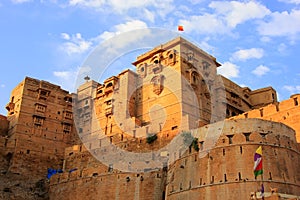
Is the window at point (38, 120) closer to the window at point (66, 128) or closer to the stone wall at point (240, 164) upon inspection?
the window at point (66, 128)

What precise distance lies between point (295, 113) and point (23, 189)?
2614 cm

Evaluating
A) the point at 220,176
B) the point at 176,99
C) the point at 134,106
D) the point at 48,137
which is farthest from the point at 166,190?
the point at 48,137

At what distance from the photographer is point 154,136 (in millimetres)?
35531

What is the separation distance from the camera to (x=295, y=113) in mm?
31281

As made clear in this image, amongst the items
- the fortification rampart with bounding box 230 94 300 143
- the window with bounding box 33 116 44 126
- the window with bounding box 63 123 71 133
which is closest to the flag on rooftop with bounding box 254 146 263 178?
the fortification rampart with bounding box 230 94 300 143

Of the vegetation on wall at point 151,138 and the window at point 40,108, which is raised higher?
the window at point 40,108

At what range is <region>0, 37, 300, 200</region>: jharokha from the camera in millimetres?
25219

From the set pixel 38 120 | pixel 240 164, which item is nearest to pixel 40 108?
pixel 38 120

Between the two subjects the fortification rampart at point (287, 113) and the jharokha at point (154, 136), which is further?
the fortification rampart at point (287, 113)

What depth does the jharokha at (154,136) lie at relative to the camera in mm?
25219

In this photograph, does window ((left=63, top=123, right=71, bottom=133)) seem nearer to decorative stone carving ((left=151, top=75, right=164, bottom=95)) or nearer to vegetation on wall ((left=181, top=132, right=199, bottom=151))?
decorative stone carving ((left=151, top=75, right=164, bottom=95))

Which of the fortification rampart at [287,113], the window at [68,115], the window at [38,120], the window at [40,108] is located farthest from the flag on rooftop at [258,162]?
the window at [68,115]

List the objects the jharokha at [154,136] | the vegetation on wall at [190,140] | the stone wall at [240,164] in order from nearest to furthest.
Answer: the stone wall at [240,164], the jharokha at [154,136], the vegetation on wall at [190,140]

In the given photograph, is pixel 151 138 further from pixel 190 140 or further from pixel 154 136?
pixel 190 140
